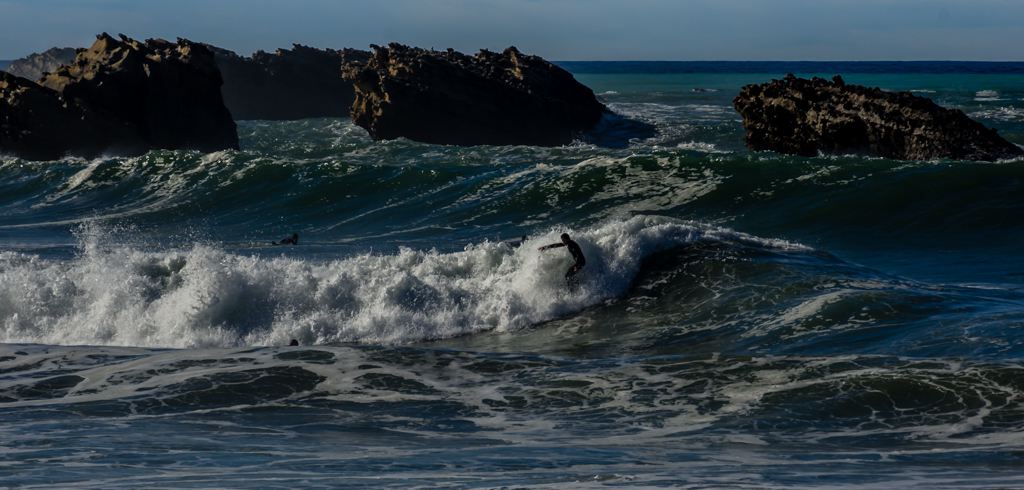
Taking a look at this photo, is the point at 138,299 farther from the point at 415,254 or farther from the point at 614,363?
the point at 614,363

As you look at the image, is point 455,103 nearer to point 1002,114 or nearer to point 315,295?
point 1002,114

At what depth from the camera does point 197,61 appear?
5206 cm

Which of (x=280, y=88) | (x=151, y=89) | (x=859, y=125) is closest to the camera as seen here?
(x=859, y=125)

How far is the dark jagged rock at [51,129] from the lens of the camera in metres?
49.5

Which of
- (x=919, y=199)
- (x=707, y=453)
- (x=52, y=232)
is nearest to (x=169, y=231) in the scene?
(x=52, y=232)

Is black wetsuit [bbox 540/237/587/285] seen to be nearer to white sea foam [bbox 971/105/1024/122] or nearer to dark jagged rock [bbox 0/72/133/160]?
dark jagged rock [bbox 0/72/133/160]

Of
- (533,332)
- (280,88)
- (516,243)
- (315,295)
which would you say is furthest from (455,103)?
(533,332)

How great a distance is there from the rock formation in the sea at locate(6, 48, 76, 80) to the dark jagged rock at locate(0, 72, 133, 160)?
6895 centimetres

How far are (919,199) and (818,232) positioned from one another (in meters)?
3.12

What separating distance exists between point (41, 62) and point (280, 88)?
4208 cm

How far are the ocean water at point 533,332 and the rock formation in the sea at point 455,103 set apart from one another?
57.7 ft

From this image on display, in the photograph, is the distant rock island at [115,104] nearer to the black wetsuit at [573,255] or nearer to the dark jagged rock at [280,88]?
the dark jagged rock at [280,88]

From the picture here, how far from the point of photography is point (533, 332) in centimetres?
1933

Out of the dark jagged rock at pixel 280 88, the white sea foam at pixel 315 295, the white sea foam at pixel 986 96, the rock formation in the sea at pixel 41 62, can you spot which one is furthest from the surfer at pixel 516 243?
the rock formation in the sea at pixel 41 62
